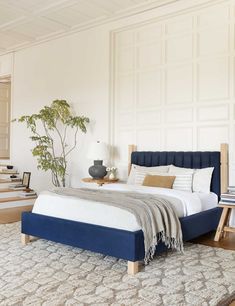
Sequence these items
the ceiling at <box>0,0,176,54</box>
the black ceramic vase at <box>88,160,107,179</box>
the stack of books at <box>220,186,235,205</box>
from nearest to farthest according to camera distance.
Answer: the stack of books at <box>220,186,235,205</box> < the ceiling at <box>0,0,176,54</box> < the black ceramic vase at <box>88,160,107,179</box>

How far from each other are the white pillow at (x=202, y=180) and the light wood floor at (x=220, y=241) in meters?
0.60

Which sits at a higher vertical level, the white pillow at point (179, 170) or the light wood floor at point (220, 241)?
the white pillow at point (179, 170)

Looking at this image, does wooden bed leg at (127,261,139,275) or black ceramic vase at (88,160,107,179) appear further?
black ceramic vase at (88,160,107,179)

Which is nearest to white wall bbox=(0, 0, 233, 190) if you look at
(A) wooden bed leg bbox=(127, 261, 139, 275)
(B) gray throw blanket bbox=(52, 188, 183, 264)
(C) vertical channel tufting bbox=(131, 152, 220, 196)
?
(C) vertical channel tufting bbox=(131, 152, 220, 196)

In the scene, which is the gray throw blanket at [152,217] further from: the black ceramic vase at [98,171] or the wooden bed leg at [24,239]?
the black ceramic vase at [98,171]

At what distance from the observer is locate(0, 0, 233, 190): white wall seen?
231 inches

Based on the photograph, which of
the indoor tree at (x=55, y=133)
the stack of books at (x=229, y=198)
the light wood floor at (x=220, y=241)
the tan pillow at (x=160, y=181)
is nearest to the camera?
the light wood floor at (x=220, y=241)

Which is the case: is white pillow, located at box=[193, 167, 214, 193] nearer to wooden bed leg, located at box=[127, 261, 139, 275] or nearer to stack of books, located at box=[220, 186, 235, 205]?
stack of books, located at box=[220, 186, 235, 205]

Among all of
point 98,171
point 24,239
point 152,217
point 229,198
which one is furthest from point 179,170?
point 24,239

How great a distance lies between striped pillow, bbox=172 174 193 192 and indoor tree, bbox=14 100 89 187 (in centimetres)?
220

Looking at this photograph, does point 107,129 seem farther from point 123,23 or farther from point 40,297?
point 40,297

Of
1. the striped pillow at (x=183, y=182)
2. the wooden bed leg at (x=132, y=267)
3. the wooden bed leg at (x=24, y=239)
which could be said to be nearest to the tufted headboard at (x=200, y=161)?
the striped pillow at (x=183, y=182)

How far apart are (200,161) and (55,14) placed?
347cm

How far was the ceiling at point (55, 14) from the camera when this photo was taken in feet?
17.7
